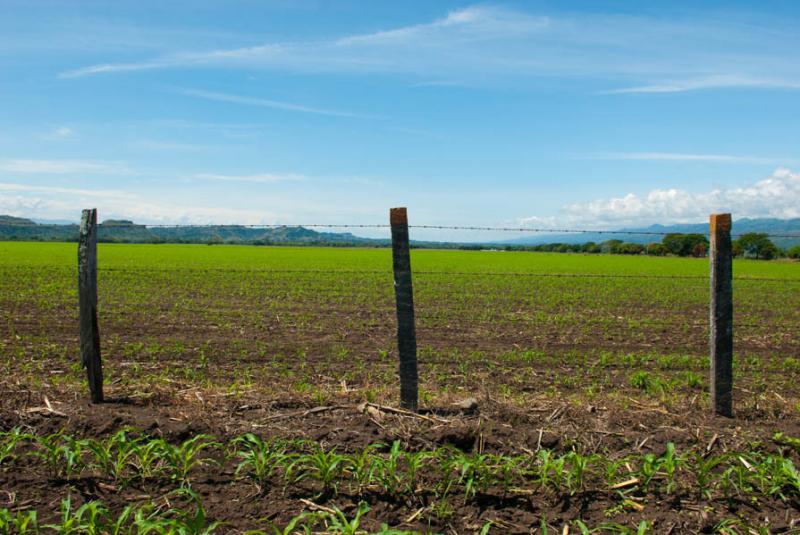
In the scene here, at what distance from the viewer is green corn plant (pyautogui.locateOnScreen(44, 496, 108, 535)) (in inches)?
131

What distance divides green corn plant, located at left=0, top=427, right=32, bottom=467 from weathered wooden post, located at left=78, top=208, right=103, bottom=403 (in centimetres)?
101

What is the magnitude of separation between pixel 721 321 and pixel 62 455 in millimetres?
6212

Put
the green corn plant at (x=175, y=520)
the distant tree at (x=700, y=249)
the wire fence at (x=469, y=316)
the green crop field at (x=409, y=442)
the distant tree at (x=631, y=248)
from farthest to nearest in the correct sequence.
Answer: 1. the distant tree at (x=631, y=248)
2. the distant tree at (x=700, y=249)
3. the wire fence at (x=469, y=316)
4. the green crop field at (x=409, y=442)
5. the green corn plant at (x=175, y=520)

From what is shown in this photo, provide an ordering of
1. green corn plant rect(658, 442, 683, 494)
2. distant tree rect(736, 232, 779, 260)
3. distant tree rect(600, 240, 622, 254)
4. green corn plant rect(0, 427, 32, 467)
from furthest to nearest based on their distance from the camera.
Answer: distant tree rect(600, 240, 622, 254), distant tree rect(736, 232, 779, 260), green corn plant rect(0, 427, 32, 467), green corn plant rect(658, 442, 683, 494)

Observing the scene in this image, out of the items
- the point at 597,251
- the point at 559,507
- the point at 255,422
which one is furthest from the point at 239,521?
the point at 597,251

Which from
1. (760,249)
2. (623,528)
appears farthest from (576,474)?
(760,249)

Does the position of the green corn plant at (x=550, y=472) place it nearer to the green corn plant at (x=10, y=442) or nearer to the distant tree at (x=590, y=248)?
the green corn plant at (x=10, y=442)

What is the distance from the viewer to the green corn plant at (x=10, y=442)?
14.4ft

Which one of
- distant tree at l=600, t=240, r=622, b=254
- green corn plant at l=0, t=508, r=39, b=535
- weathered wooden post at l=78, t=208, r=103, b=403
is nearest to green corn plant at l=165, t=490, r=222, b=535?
green corn plant at l=0, t=508, r=39, b=535

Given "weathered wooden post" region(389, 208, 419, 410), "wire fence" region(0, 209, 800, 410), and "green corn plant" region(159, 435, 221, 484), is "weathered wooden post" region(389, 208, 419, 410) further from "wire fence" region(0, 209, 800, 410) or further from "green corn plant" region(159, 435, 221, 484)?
"green corn plant" region(159, 435, 221, 484)

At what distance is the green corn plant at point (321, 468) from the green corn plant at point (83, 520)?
122 centimetres

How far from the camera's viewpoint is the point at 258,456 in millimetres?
4281

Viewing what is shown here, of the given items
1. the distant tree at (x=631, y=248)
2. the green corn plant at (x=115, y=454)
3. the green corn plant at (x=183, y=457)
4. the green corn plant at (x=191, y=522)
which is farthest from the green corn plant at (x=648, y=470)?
the distant tree at (x=631, y=248)

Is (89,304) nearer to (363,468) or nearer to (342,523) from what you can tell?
(363,468)
